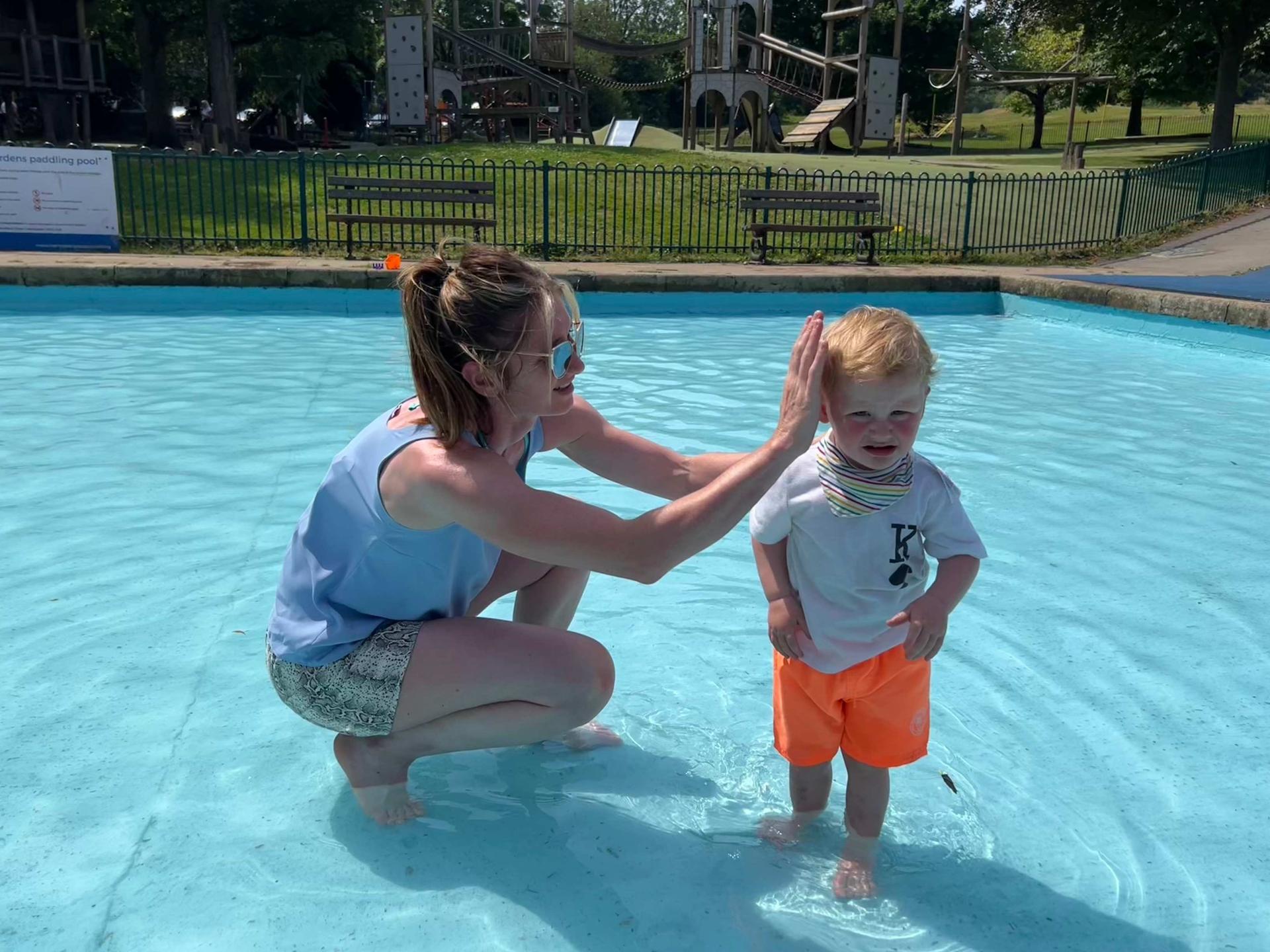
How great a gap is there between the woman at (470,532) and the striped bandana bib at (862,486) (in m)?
0.20

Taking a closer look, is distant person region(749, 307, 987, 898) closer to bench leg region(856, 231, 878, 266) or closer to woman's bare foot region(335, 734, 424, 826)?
woman's bare foot region(335, 734, 424, 826)

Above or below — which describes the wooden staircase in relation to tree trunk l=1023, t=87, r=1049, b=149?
below

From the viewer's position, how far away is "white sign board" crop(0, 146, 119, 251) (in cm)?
1191

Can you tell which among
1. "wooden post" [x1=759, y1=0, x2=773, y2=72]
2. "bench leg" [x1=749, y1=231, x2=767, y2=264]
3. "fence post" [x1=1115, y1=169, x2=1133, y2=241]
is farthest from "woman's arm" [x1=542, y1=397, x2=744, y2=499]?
"wooden post" [x1=759, y1=0, x2=773, y2=72]

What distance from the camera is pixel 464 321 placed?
2.01 meters

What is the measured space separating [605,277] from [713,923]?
1004cm

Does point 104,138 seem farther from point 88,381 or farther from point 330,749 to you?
point 330,749

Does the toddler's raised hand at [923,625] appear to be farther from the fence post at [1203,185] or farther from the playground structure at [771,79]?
the playground structure at [771,79]

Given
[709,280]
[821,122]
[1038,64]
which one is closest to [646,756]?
[709,280]

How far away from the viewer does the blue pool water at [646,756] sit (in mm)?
2180

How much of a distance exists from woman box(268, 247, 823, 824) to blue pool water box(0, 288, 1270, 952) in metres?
0.29

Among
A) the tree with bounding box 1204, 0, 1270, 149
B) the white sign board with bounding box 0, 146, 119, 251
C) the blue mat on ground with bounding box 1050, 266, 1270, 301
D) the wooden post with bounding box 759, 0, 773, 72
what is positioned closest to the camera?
the blue mat on ground with bounding box 1050, 266, 1270, 301

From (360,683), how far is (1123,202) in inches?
629

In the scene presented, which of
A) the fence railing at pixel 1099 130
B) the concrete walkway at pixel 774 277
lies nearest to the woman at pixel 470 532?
the concrete walkway at pixel 774 277
